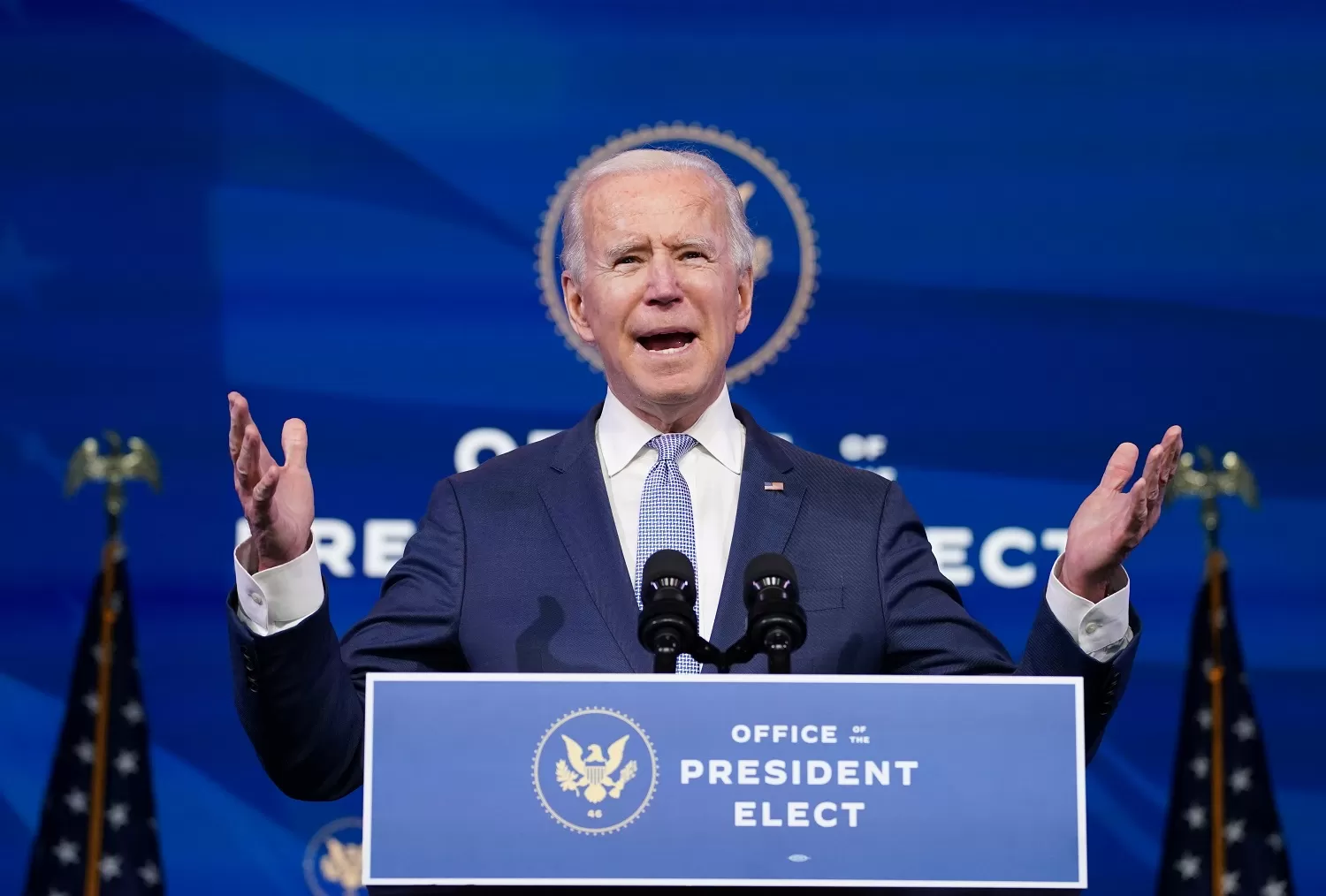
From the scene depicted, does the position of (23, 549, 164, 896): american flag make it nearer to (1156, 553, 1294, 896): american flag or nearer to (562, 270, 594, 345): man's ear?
(562, 270, 594, 345): man's ear

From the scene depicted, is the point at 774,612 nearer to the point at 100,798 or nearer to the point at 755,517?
the point at 755,517

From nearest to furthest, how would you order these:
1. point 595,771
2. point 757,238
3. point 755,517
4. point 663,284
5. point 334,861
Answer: point 595,771 < point 755,517 < point 663,284 < point 334,861 < point 757,238

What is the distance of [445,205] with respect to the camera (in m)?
4.22

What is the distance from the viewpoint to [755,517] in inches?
90.1

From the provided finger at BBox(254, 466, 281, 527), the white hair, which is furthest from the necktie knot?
finger at BBox(254, 466, 281, 527)

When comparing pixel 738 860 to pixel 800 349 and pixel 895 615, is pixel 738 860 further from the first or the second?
pixel 800 349

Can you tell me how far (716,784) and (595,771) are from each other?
0.39 ft

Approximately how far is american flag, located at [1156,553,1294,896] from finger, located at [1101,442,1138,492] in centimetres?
213

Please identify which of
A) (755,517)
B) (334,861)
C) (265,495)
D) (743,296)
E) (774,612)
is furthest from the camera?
(334,861)

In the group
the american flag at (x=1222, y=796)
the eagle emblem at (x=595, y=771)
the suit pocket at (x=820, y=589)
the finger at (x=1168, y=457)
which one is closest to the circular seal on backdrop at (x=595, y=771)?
the eagle emblem at (x=595, y=771)

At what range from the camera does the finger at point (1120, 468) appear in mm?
1999

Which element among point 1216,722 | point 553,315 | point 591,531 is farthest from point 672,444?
point 1216,722

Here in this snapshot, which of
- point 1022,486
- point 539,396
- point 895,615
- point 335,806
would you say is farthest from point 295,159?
point 895,615

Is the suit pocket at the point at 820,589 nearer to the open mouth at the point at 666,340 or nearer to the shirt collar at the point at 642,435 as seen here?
the shirt collar at the point at 642,435
